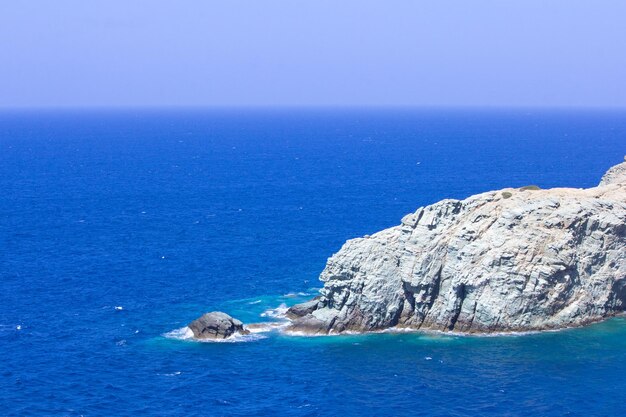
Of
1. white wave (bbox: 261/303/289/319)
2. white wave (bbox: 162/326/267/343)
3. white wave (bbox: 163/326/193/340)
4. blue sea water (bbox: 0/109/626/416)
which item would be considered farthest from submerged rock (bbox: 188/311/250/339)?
white wave (bbox: 261/303/289/319)

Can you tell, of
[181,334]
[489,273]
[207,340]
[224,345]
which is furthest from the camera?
[181,334]

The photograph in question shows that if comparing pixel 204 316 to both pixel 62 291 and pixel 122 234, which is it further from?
pixel 122 234

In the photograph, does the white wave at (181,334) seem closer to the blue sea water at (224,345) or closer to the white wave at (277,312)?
the blue sea water at (224,345)

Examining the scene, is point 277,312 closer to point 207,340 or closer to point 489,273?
point 207,340

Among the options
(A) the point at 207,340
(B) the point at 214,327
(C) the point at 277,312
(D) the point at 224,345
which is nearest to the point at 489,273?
(C) the point at 277,312

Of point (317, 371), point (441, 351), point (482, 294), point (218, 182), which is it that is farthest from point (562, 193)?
point (218, 182)
